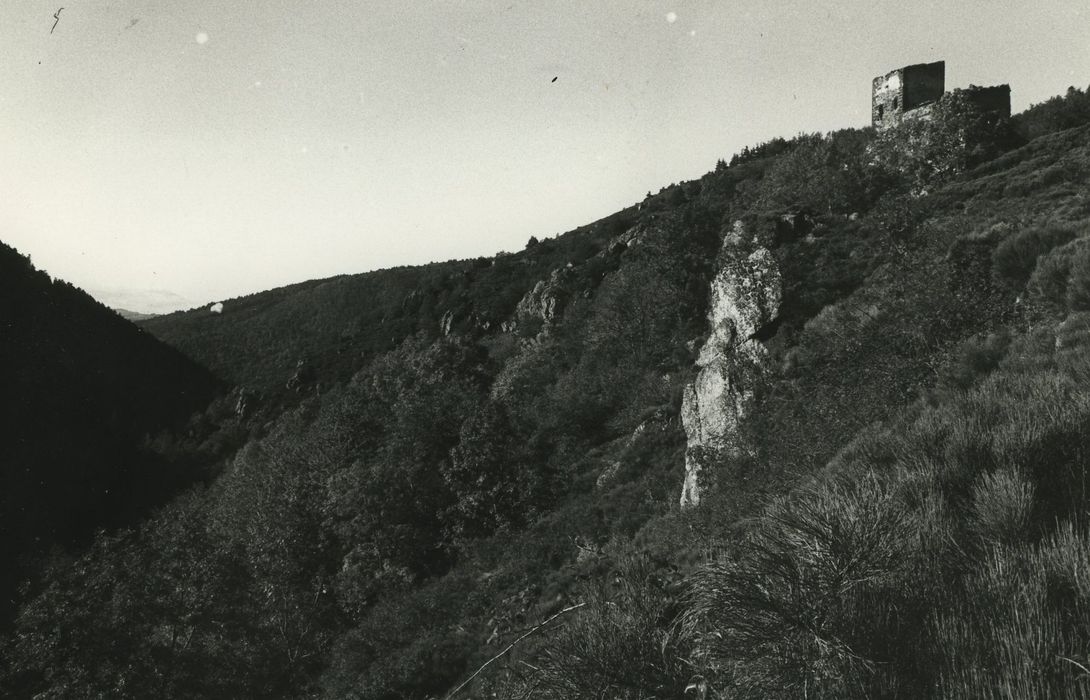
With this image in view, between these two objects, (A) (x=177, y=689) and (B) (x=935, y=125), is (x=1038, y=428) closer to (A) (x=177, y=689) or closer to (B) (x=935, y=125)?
(A) (x=177, y=689)

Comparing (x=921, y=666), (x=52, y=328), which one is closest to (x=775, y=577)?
(x=921, y=666)

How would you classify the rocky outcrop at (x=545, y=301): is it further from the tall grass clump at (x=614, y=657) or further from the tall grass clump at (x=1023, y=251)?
the tall grass clump at (x=614, y=657)

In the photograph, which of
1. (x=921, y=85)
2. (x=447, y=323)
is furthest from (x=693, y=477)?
(x=447, y=323)

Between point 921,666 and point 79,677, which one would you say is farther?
point 79,677

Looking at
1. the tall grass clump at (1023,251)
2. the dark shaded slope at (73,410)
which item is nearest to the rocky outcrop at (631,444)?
the tall grass clump at (1023,251)

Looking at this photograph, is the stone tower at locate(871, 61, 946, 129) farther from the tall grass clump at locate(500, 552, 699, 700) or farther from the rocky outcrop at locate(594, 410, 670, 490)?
the tall grass clump at locate(500, 552, 699, 700)

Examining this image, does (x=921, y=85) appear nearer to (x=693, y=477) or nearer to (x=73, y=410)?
(x=693, y=477)
